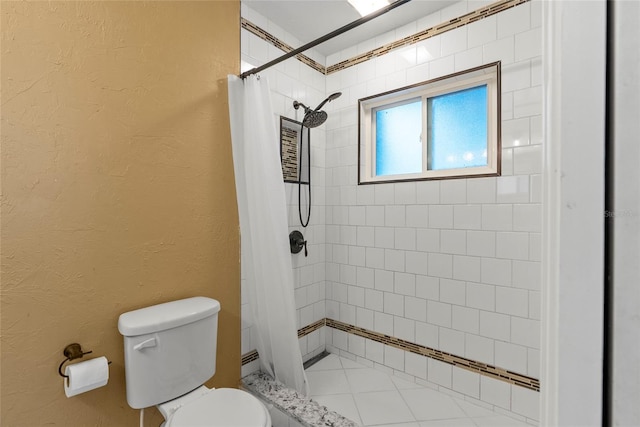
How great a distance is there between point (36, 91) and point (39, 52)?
0.15 metres

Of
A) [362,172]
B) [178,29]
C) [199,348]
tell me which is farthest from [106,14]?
[362,172]

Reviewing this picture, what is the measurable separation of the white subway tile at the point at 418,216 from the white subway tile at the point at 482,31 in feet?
3.39

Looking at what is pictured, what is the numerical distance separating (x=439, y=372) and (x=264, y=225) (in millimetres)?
1485

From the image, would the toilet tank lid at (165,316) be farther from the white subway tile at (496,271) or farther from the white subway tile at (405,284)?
the white subway tile at (496,271)

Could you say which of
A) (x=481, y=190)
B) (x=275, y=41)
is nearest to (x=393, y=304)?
(x=481, y=190)

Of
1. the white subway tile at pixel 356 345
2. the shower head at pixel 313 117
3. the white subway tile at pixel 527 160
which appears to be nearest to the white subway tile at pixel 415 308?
the white subway tile at pixel 356 345

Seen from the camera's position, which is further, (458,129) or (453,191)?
(458,129)

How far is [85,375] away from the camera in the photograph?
1180 millimetres

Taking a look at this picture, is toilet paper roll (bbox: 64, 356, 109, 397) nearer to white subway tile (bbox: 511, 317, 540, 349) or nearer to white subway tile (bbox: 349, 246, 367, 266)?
white subway tile (bbox: 349, 246, 367, 266)

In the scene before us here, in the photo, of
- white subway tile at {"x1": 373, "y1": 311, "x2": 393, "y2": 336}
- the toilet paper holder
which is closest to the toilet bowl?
the toilet paper holder

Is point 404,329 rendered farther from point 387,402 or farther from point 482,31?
point 482,31

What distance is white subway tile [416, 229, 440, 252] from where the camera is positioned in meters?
2.02

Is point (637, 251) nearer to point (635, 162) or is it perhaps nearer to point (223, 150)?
point (635, 162)

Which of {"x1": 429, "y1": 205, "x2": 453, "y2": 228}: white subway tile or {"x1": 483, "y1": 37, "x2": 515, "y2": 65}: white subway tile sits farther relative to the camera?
{"x1": 429, "y1": 205, "x2": 453, "y2": 228}: white subway tile
